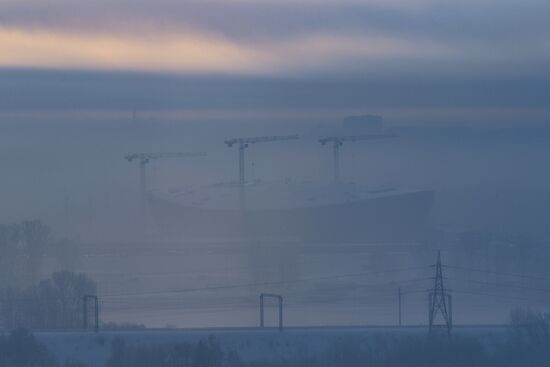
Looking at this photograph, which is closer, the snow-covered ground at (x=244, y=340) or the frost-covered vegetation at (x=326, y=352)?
the frost-covered vegetation at (x=326, y=352)

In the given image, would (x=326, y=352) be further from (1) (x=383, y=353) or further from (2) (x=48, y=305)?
(2) (x=48, y=305)

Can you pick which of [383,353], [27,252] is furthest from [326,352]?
[27,252]

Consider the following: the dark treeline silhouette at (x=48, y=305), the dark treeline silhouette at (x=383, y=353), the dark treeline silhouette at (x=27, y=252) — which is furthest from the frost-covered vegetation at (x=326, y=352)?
the dark treeline silhouette at (x=27, y=252)

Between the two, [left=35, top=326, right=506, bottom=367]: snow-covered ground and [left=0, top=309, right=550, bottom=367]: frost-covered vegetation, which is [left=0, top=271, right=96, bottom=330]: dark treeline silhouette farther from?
[left=0, top=309, right=550, bottom=367]: frost-covered vegetation

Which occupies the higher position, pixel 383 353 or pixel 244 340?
pixel 244 340

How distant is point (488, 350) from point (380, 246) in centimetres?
2926

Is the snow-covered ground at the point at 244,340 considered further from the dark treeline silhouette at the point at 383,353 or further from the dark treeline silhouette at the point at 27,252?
the dark treeline silhouette at the point at 27,252

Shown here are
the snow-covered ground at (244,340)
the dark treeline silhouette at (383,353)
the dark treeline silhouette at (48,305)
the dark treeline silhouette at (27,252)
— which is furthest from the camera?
the dark treeline silhouette at (27,252)

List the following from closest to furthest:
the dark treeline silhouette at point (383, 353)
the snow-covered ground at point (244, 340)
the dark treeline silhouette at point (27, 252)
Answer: the dark treeline silhouette at point (383, 353)
the snow-covered ground at point (244, 340)
the dark treeline silhouette at point (27, 252)

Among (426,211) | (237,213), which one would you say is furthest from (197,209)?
(426,211)

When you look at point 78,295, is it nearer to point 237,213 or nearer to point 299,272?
point 299,272

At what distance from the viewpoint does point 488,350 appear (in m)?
18.2

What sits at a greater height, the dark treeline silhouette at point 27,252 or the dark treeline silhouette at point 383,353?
the dark treeline silhouette at point 27,252

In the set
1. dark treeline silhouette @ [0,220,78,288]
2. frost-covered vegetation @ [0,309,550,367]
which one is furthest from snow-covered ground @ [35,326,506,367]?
dark treeline silhouette @ [0,220,78,288]
